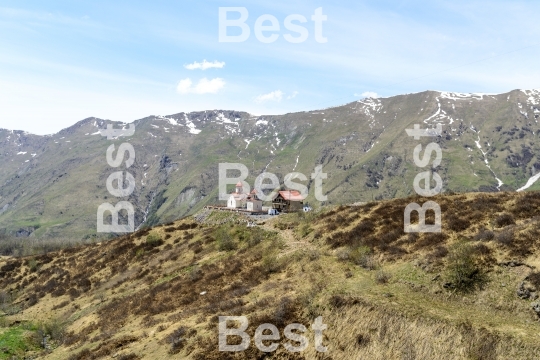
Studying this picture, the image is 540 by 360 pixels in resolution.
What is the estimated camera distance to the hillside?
1845cm

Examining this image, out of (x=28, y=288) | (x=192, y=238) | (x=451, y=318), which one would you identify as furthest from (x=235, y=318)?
(x=28, y=288)

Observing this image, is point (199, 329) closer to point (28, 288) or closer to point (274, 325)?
point (274, 325)

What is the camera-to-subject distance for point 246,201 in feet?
295

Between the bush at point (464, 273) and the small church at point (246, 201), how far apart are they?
6311 cm

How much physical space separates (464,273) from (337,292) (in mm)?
7709

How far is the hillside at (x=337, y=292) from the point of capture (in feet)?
60.5

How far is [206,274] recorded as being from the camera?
39500 millimetres

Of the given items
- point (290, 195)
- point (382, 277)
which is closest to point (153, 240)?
point (290, 195)

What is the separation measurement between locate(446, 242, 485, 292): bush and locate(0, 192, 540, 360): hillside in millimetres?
71

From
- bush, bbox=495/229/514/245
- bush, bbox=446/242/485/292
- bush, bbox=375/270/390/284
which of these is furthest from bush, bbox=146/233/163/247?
bush, bbox=495/229/514/245

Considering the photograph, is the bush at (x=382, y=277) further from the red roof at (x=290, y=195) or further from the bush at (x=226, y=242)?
the red roof at (x=290, y=195)

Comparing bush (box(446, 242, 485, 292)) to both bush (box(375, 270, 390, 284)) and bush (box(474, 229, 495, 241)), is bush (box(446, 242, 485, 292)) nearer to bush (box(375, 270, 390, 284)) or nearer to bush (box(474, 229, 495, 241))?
bush (box(474, 229, 495, 241))

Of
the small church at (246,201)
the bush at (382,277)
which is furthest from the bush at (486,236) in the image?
the small church at (246,201)

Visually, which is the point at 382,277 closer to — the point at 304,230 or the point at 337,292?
the point at 337,292
